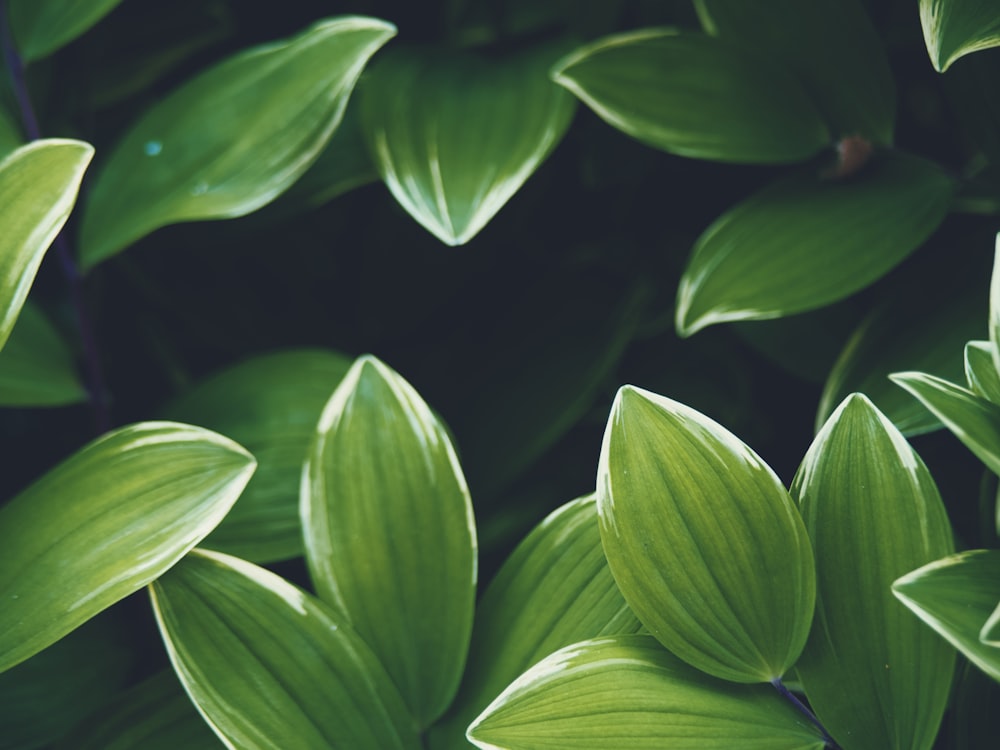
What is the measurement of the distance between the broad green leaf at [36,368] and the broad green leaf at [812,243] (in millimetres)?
398

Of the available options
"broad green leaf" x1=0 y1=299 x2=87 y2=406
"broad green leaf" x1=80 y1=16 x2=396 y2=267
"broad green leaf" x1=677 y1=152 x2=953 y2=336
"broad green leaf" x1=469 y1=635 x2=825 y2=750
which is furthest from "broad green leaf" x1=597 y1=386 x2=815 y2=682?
"broad green leaf" x1=0 y1=299 x2=87 y2=406

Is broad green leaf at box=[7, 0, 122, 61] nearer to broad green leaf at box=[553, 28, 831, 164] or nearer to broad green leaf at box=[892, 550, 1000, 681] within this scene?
broad green leaf at box=[553, 28, 831, 164]

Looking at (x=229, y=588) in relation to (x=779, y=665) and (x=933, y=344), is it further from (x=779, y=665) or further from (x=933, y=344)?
(x=933, y=344)

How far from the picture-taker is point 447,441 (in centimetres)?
46

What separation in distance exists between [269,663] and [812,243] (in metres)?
0.39

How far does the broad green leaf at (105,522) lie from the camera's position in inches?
15.7

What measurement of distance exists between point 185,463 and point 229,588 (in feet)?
0.22

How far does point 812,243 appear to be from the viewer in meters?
0.52

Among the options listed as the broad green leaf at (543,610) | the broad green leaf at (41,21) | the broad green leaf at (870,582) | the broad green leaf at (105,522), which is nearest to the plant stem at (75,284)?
the broad green leaf at (41,21)

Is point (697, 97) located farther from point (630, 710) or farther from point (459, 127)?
point (630, 710)

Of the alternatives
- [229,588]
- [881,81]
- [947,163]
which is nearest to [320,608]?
[229,588]

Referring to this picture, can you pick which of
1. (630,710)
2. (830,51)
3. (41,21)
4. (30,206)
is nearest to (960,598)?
(630,710)

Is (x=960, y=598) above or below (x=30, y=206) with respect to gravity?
below

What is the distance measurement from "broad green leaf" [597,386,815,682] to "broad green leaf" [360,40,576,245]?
7.5 inches
